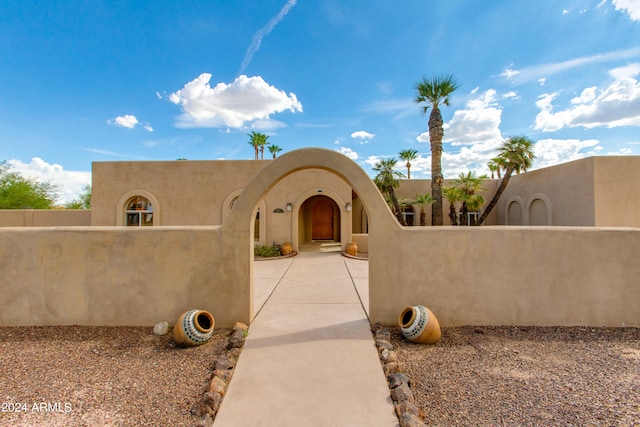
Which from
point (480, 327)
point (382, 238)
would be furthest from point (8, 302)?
point (480, 327)

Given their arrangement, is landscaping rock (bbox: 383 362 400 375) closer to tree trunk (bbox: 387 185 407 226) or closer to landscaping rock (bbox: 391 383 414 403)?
landscaping rock (bbox: 391 383 414 403)

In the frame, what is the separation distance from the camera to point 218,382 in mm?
3766

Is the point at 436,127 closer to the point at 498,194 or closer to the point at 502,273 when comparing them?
the point at 498,194

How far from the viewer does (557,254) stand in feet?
18.4

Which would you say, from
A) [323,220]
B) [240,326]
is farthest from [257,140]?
[240,326]

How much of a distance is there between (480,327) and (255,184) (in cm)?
513

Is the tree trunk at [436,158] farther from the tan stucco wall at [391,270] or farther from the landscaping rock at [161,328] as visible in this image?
the landscaping rock at [161,328]

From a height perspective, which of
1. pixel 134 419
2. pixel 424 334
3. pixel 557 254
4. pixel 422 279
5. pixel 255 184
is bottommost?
pixel 134 419

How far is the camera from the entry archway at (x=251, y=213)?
559 centimetres

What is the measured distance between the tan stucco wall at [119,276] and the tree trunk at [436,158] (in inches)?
613

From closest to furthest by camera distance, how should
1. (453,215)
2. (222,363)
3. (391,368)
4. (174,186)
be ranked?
(391,368), (222,363), (174,186), (453,215)

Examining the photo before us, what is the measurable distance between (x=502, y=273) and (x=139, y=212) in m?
17.6

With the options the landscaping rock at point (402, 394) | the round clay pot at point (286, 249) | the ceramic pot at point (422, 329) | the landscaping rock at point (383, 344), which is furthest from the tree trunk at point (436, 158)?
the landscaping rock at point (402, 394)

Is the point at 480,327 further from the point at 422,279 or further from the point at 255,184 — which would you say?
the point at 255,184
